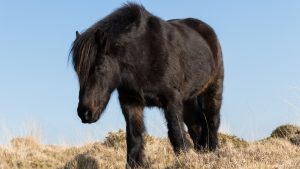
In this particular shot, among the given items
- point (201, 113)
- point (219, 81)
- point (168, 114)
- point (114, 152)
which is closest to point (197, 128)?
point (201, 113)

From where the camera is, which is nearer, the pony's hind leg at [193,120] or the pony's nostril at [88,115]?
the pony's nostril at [88,115]

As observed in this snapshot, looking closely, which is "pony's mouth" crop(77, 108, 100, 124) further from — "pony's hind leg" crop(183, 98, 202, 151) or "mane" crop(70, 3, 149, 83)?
"pony's hind leg" crop(183, 98, 202, 151)

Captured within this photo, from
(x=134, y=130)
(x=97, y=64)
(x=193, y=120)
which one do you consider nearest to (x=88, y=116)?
(x=97, y=64)

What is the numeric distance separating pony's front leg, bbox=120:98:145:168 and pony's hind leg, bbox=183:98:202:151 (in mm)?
2229

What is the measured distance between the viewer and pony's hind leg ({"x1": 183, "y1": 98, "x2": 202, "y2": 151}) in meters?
9.88

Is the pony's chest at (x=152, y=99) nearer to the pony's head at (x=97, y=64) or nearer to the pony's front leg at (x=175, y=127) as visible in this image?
the pony's front leg at (x=175, y=127)

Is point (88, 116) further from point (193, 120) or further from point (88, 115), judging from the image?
point (193, 120)

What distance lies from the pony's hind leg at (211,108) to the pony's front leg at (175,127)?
93.8 inches

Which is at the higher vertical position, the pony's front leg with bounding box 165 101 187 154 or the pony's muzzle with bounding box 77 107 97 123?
the pony's muzzle with bounding box 77 107 97 123

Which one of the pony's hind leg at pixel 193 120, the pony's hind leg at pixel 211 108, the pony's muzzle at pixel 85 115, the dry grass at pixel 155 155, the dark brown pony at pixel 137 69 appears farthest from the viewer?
the pony's hind leg at pixel 211 108

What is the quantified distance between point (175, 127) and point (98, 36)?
1.86m

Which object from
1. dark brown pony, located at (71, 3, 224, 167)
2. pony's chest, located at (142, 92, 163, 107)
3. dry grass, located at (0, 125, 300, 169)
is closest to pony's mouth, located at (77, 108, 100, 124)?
dark brown pony, located at (71, 3, 224, 167)

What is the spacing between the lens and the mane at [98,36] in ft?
22.2

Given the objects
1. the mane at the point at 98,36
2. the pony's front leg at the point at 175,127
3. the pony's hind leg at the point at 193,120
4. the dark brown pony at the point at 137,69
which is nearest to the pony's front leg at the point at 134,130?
the dark brown pony at the point at 137,69
